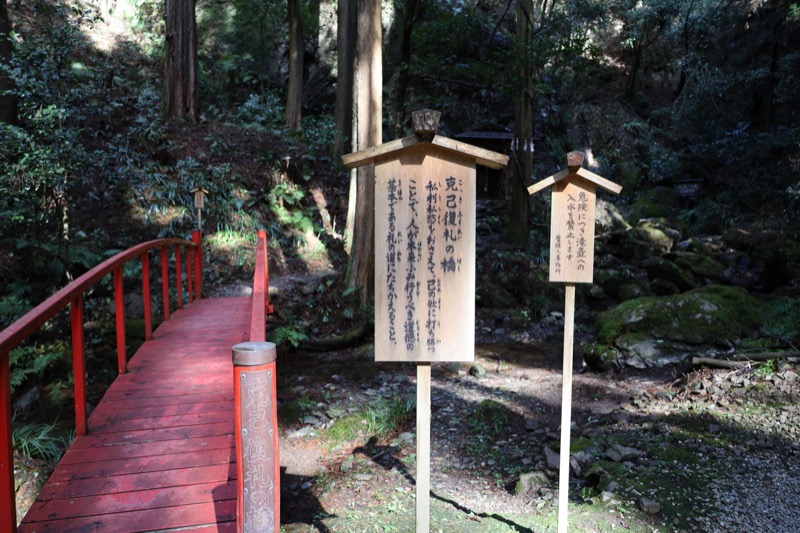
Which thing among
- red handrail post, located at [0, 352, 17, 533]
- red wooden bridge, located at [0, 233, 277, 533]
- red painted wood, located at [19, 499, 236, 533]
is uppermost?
red handrail post, located at [0, 352, 17, 533]

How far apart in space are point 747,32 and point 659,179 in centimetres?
590

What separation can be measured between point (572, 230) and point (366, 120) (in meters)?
6.05

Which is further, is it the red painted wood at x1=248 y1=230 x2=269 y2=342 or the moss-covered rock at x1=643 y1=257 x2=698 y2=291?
the moss-covered rock at x1=643 y1=257 x2=698 y2=291

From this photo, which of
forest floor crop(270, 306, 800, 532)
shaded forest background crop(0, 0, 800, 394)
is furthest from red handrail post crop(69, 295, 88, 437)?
shaded forest background crop(0, 0, 800, 394)

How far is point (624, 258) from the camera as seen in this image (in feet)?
48.5

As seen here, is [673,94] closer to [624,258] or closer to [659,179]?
[659,179]

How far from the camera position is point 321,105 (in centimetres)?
2012

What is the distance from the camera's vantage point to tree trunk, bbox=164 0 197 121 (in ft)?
45.9

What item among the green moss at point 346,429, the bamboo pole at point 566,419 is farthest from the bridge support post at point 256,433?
the green moss at point 346,429

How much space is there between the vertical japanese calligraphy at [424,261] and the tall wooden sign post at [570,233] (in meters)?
1.36

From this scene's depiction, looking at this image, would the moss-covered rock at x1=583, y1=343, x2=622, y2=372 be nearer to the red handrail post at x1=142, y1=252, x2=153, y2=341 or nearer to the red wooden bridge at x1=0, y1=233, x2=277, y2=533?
the red wooden bridge at x1=0, y1=233, x2=277, y2=533

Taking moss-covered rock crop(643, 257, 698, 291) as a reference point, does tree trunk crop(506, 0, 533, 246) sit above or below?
above

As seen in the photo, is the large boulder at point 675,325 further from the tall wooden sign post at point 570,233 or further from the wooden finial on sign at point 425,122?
the wooden finial on sign at point 425,122

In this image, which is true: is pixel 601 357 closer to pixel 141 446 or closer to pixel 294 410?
pixel 294 410
